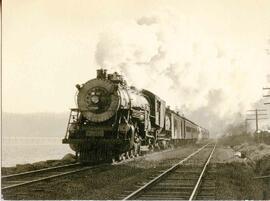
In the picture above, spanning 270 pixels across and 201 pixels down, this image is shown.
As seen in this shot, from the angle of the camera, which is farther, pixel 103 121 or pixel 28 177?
pixel 103 121

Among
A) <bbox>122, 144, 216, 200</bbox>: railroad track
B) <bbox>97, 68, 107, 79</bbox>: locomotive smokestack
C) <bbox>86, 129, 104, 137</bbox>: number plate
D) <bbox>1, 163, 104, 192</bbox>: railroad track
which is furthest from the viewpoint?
<bbox>97, 68, 107, 79</bbox>: locomotive smokestack

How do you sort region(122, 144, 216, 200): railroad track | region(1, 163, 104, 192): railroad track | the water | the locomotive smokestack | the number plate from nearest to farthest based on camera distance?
region(122, 144, 216, 200): railroad track → region(1, 163, 104, 192): railroad track → the number plate → the locomotive smokestack → the water

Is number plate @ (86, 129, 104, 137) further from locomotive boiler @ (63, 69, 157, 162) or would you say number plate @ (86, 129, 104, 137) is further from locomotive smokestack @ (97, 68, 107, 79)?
locomotive smokestack @ (97, 68, 107, 79)

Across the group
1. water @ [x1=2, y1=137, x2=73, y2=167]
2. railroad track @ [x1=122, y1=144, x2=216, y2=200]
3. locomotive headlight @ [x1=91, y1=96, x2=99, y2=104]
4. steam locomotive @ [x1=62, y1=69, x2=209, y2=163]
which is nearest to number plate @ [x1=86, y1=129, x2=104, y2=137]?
steam locomotive @ [x1=62, y1=69, x2=209, y2=163]

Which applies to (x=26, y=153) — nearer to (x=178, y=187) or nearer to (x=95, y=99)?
(x=95, y=99)

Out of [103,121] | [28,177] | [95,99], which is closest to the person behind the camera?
[28,177]

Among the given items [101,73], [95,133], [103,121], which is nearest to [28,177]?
[95,133]

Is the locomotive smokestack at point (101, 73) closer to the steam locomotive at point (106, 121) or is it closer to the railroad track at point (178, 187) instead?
the steam locomotive at point (106, 121)

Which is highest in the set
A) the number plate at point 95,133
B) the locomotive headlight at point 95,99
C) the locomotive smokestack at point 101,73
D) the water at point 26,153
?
the locomotive smokestack at point 101,73

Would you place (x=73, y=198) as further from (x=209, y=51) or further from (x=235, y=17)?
(x=235, y=17)

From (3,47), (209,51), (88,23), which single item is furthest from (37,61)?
(209,51)

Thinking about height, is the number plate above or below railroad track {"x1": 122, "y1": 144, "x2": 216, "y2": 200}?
above

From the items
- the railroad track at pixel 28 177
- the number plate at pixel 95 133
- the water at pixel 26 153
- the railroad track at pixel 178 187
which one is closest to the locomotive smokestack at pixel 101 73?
the number plate at pixel 95 133

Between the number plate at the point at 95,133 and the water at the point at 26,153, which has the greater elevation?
the number plate at the point at 95,133
